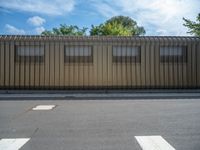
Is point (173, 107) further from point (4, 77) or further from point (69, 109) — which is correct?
point (4, 77)

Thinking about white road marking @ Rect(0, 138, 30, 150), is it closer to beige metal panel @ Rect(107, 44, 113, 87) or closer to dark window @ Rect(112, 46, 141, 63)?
beige metal panel @ Rect(107, 44, 113, 87)

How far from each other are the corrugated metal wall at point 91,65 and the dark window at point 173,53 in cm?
17

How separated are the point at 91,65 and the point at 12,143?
39.1 ft

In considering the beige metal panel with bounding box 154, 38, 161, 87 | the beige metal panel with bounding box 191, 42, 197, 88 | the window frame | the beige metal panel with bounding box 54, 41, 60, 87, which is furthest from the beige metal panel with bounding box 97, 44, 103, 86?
the beige metal panel with bounding box 191, 42, 197, 88

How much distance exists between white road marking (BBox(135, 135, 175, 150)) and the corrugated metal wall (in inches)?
444

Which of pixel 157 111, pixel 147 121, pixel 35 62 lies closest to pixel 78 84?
pixel 35 62

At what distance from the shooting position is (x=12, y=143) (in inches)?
292

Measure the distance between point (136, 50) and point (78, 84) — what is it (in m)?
3.65

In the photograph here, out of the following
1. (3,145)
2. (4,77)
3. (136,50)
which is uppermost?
(136,50)

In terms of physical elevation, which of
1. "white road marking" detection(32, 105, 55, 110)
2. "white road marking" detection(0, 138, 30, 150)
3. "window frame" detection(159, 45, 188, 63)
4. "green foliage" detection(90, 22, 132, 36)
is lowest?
"white road marking" detection(0, 138, 30, 150)

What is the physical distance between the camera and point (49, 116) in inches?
430

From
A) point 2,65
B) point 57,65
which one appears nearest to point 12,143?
point 57,65

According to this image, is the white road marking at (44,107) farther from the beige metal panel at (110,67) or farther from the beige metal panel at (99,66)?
the beige metal panel at (110,67)

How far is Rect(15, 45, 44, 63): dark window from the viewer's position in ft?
62.6
